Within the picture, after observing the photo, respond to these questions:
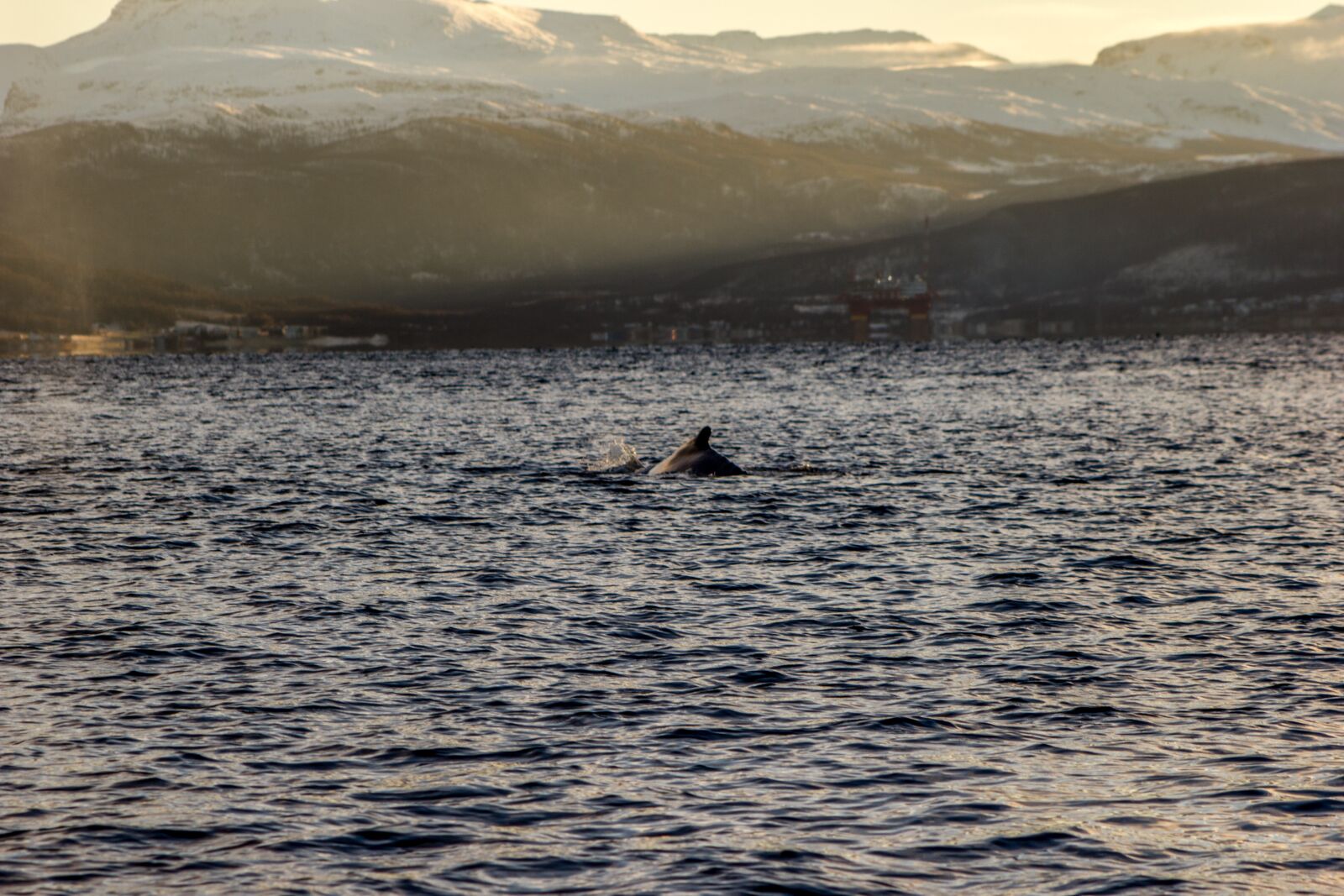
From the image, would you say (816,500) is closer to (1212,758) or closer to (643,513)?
(643,513)

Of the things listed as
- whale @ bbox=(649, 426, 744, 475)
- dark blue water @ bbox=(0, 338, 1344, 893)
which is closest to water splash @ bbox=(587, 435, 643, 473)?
whale @ bbox=(649, 426, 744, 475)

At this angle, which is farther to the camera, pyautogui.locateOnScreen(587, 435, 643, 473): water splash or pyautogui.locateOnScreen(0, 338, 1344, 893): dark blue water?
pyautogui.locateOnScreen(587, 435, 643, 473): water splash

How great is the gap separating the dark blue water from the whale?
190 cm

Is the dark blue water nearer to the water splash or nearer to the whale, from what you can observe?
the whale

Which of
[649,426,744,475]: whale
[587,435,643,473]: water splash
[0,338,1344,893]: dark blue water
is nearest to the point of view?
[0,338,1344,893]: dark blue water

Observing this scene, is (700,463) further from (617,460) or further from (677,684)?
(677,684)

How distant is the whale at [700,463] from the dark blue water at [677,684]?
6.23 ft

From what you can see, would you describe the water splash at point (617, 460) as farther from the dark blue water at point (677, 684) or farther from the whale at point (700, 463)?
the dark blue water at point (677, 684)

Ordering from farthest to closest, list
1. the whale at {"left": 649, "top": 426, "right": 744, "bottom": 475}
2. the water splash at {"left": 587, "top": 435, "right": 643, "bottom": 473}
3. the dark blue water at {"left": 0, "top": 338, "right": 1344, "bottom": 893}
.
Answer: the water splash at {"left": 587, "top": 435, "right": 643, "bottom": 473}, the whale at {"left": 649, "top": 426, "right": 744, "bottom": 475}, the dark blue water at {"left": 0, "top": 338, "right": 1344, "bottom": 893}

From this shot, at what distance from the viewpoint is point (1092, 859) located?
16.0 metres

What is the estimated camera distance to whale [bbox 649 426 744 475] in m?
A: 54.4

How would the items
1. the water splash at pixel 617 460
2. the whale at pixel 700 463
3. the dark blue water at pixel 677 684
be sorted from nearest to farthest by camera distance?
1. the dark blue water at pixel 677 684
2. the whale at pixel 700 463
3. the water splash at pixel 617 460

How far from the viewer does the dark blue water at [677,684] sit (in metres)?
16.3

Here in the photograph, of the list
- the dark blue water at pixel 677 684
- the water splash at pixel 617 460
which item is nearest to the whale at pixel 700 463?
the water splash at pixel 617 460
